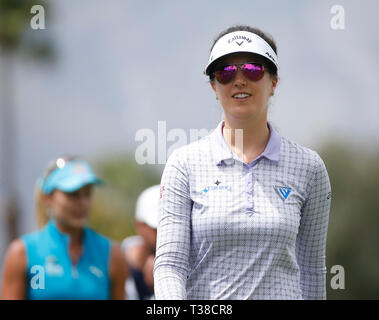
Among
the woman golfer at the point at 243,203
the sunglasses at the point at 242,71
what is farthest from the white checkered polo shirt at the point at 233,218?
the sunglasses at the point at 242,71

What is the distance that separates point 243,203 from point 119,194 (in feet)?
102

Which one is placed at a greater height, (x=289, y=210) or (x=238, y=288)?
(x=289, y=210)

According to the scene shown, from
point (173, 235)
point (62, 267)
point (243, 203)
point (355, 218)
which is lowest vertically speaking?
point (173, 235)

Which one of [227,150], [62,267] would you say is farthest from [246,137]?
[62,267]

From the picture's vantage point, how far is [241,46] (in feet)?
10.6

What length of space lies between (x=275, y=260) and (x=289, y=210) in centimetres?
21

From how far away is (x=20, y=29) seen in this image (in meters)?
20.6

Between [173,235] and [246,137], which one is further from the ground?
[246,137]

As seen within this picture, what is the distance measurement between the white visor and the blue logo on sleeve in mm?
507

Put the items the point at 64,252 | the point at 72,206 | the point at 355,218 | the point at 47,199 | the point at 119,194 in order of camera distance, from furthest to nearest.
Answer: the point at 119,194 → the point at 355,218 → the point at 47,199 → the point at 72,206 → the point at 64,252

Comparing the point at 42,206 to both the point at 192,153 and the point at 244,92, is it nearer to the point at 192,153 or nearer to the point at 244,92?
the point at 192,153

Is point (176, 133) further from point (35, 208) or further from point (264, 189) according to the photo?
point (35, 208)

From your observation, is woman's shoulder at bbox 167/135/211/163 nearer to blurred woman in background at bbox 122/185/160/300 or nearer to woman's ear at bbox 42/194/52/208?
woman's ear at bbox 42/194/52/208
